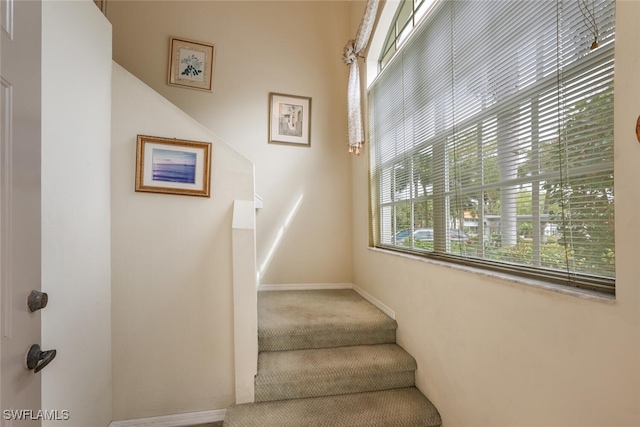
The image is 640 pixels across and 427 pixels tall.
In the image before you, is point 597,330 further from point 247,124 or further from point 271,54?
point 271,54

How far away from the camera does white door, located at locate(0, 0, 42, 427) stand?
0.69 metres

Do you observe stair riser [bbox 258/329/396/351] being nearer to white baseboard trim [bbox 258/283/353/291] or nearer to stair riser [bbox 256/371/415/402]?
stair riser [bbox 256/371/415/402]

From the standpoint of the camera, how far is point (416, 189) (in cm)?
192

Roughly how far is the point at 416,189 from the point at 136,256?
1.99m

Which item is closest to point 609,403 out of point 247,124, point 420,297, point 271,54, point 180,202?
point 420,297

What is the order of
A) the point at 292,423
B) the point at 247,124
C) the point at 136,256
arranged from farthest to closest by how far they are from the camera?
the point at 247,124 < the point at 136,256 < the point at 292,423

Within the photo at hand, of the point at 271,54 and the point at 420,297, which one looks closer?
the point at 420,297

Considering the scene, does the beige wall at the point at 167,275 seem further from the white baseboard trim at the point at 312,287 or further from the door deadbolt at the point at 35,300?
the white baseboard trim at the point at 312,287

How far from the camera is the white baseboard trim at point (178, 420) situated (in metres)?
1.61

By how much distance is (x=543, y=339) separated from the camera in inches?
37.1

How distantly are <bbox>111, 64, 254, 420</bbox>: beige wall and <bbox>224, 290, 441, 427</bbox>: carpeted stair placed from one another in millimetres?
287

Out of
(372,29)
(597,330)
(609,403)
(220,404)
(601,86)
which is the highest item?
(372,29)

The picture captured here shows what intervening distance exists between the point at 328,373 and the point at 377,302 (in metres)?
0.88

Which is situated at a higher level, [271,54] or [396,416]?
[271,54]
